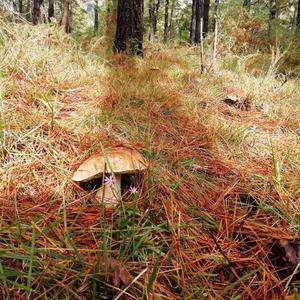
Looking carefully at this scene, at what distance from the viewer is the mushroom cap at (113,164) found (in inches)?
46.4

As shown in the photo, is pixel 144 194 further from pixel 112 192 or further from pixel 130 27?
pixel 130 27

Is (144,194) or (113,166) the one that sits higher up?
(113,166)

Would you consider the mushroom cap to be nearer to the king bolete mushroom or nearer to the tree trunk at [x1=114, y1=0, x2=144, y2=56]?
the king bolete mushroom

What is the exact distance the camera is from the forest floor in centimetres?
88

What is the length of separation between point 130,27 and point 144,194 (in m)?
3.48

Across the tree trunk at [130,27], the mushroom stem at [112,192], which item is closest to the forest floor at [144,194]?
the mushroom stem at [112,192]

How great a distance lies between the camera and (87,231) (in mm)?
1057

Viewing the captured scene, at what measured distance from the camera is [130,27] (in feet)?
13.5

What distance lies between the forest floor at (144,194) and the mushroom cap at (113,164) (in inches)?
2.9

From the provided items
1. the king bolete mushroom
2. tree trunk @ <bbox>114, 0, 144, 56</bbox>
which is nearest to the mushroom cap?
the king bolete mushroom

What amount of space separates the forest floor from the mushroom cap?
7 centimetres

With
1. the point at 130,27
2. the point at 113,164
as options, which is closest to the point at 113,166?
the point at 113,164

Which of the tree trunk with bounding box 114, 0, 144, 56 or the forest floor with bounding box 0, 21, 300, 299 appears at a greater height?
the tree trunk with bounding box 114, 0, 144, 56

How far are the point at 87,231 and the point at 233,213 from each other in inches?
23.6
